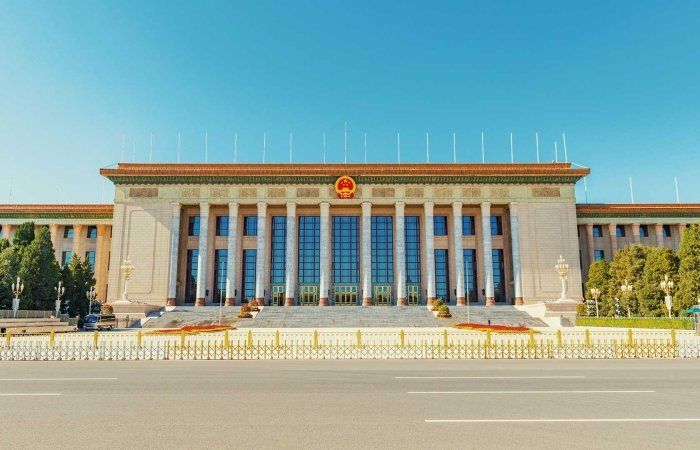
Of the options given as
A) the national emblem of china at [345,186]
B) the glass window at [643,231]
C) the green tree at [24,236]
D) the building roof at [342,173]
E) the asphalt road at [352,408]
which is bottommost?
the asphalt road at [352,408]

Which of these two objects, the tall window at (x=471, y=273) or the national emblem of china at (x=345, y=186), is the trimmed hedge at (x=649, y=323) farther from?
the national emblem of china at (x=345, y=186)

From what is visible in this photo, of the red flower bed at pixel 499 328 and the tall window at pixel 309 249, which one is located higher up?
the tall window at pixel 309 249

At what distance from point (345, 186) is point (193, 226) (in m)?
17.5

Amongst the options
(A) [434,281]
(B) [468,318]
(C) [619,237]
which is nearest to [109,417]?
(B) [468,318]

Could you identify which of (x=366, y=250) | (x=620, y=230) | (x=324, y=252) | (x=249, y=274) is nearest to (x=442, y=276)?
(x=366, y=250)

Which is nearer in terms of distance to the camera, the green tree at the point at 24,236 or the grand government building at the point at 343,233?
the green tree at the point at 24,236

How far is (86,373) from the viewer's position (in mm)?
12391

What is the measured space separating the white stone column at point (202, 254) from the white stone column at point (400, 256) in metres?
19.7

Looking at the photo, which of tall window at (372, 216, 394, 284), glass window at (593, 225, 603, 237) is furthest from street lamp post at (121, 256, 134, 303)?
glass window at (593, 225, 603, 237)

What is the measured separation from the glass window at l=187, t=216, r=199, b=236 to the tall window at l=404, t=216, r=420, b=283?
75.1ft

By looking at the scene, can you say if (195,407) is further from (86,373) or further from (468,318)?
(468,318)

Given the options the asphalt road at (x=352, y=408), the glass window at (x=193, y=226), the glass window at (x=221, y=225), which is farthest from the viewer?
the glass window at (x=193, y=226)

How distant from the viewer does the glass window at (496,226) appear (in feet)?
172

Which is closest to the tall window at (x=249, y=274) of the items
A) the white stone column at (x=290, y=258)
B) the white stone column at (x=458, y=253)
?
the white stone column at (x=290, y=258)
